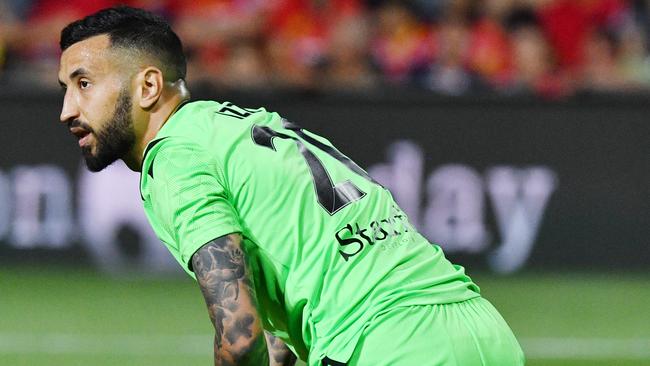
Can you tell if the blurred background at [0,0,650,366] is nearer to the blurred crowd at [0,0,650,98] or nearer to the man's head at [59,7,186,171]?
the blurred crowd at [0,0,650,98]

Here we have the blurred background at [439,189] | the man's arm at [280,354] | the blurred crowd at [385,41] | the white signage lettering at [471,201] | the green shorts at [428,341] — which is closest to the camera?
the green shorts at [428,341]

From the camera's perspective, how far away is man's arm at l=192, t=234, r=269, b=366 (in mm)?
3328

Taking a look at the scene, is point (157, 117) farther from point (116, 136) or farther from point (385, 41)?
point (385, 41)

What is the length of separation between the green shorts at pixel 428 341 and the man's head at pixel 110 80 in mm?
908

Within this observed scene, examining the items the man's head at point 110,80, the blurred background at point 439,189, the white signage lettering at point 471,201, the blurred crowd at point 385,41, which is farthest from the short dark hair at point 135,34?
the blurred crowd at point 385,41

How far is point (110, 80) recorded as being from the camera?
3686 millimetres

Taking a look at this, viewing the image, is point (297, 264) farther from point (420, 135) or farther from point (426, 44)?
point (426, 44)

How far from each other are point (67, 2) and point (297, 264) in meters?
8.78

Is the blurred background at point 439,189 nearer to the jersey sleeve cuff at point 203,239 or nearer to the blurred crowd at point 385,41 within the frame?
the blurred crowd at point 385,41

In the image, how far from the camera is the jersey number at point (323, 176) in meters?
3.56

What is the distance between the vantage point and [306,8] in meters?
11.9

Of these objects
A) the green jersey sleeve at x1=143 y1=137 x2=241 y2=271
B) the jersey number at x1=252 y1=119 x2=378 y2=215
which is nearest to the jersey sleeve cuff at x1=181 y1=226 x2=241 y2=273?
the green jersey sleeve at x1=143 y1=137 x2=241 y2=271

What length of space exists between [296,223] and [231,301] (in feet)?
1.01

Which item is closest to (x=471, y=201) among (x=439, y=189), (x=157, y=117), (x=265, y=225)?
(x=439, y=189)
